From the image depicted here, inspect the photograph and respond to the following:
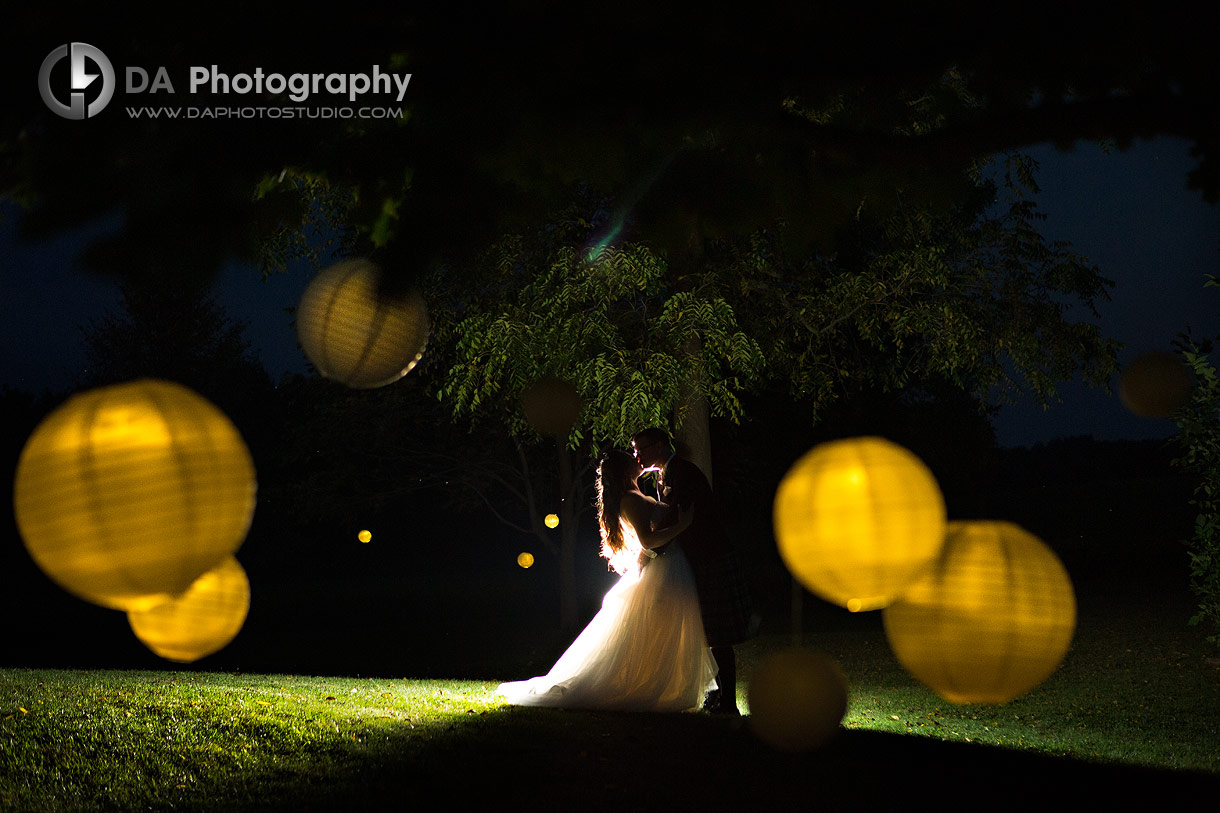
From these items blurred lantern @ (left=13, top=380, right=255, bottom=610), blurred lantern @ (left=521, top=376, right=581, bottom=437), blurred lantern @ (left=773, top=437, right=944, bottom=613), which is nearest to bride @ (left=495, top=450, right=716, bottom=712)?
blurred lantern @ (left=773, top=437, right=944, bottom=613)

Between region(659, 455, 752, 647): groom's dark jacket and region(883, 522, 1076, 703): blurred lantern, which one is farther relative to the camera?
region(883, 522, 1076, 703): blurred lantern

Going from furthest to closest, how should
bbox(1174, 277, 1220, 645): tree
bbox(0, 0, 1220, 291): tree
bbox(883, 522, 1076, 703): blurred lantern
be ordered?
bbox(1174, 277, 1220, 645): tree
bbox(883, 522, 1076, 703): blurred lantern
bbox(0, 0, 1220, 291): tree

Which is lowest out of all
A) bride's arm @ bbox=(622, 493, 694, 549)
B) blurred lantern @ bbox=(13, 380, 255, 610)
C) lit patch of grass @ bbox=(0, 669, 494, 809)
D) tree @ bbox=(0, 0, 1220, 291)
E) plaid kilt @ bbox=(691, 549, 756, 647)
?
lit patch of grass @ bbox=(0, 669, 494, 809)

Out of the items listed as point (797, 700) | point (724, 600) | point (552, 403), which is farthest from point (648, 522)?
point (552, 403)

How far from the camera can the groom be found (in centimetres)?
714

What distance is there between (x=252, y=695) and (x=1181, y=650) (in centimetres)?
1060

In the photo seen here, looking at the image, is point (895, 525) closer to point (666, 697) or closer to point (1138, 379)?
point (1138, 379)

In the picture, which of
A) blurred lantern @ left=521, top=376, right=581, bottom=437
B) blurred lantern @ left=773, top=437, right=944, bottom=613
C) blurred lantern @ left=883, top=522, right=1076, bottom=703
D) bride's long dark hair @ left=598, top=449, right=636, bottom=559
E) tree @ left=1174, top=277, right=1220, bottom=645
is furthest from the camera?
blurred lantern @ left=521, top=376, right=581, bottom=437

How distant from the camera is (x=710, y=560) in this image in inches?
290

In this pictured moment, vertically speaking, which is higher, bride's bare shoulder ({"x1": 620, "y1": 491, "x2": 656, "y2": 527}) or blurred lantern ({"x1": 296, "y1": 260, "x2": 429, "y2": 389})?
blurred lantern ({"x1": 296, "y1": 260, "x2": 429, "y2": 389})

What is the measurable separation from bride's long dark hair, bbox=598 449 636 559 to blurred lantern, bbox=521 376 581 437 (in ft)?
14.5

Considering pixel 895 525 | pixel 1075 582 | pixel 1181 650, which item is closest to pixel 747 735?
pixel 895 525

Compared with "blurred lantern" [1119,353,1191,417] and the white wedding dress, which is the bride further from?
"blurred lantern" [1119,353,1191,417]

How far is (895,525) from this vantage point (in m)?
11.7
